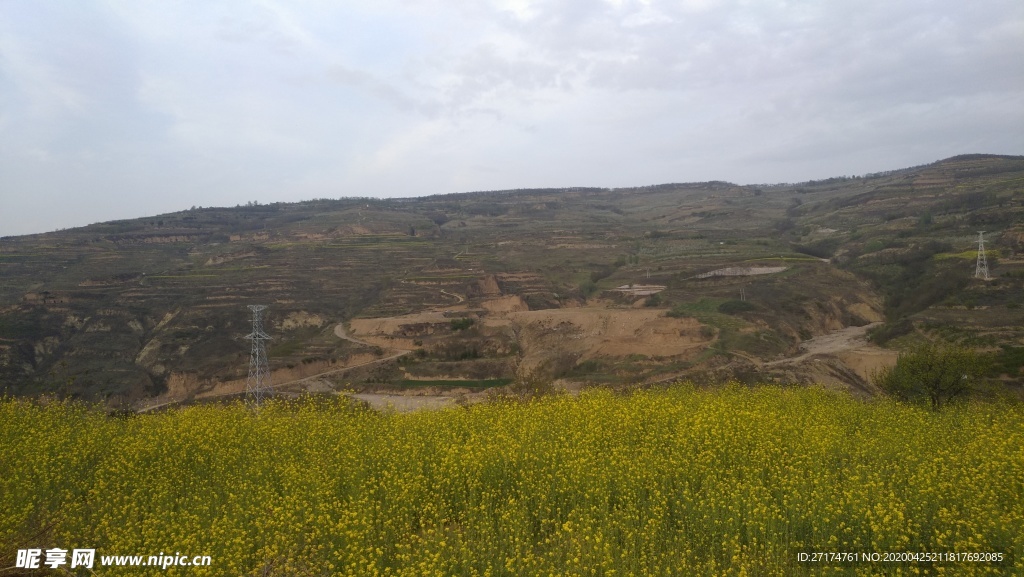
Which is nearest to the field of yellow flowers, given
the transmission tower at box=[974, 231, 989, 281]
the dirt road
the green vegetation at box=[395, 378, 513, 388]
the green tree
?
the green tree

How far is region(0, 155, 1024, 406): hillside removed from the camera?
158ft

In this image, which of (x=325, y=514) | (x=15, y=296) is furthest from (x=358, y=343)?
(x=15, y=296)

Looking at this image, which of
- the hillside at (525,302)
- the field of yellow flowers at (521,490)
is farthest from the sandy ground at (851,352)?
the field of yellow flowers at (521,490)

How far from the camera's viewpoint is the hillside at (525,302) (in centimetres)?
4819

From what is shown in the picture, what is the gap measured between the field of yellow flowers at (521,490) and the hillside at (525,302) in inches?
1010

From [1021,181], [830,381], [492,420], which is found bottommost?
[830,381]

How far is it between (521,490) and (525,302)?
60078mm

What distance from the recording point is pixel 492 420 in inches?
688

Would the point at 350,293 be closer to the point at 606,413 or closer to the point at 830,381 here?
the point at 830,381

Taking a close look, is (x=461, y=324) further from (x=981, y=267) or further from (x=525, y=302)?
(x=981, y=267)

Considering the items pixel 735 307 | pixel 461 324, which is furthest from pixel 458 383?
pixel 735 307

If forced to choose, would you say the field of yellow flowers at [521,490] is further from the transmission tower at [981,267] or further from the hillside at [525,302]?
the transmission tower at [981,267]

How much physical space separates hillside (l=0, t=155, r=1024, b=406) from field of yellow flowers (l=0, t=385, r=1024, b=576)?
84.2 feet

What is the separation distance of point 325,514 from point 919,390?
2830 centimetres
